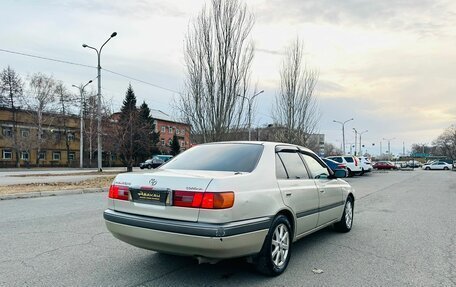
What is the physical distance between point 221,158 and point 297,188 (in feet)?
3.53

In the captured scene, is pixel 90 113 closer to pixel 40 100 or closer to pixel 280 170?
pixel 40 100

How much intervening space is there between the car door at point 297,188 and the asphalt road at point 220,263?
1.78 ft

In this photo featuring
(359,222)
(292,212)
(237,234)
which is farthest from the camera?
(359,222)

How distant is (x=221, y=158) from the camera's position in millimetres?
4488

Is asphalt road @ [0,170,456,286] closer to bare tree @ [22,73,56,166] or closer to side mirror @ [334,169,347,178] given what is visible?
side mirror @ [334,169,347,178]

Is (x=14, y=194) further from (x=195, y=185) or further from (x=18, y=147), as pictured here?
(x=18, y=147)

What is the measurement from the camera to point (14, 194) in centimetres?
1125

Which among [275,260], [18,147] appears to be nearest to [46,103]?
[18,147]

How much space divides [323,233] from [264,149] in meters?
2.76

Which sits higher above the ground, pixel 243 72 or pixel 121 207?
pixel 243 72

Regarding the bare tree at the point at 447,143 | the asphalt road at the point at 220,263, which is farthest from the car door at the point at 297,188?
the bare tree at the point at 447,143

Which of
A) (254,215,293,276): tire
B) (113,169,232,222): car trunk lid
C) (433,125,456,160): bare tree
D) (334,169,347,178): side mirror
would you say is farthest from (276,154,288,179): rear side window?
(433,125,456,160): bare tree

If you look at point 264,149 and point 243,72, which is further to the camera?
point 243,72

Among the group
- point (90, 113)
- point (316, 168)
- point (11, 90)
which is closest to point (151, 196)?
point (316, 168)
